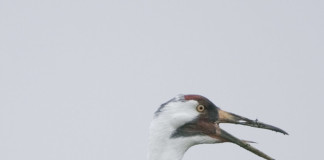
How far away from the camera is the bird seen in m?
12.8

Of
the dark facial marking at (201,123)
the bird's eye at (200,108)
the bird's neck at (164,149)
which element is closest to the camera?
the bird's neck at (164,149)

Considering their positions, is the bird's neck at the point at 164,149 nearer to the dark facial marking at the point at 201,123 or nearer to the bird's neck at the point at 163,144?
the bird's neck at the point at 163,144

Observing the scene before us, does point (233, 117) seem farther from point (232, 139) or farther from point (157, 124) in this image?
point (157, 124)

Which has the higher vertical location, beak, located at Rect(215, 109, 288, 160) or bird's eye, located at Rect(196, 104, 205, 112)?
bird's eye, located at Rect(196, 104, 205, 112)

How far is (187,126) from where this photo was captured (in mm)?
13250

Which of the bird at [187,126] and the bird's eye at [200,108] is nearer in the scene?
the bird at [187,126]

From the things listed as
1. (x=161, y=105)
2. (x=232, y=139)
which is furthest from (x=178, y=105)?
(x=232, y=139)

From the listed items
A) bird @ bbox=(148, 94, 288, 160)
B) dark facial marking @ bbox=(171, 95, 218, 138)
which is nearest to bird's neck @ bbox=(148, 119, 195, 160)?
bird @ bbox=(148, 94, 288, 160)

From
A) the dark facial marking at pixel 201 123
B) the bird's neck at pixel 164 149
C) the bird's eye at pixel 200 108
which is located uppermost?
the bird's eye at pixel 200 108

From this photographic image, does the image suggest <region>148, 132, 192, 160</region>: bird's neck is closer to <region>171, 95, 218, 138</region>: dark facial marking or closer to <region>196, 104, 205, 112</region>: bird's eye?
<region>171, 95, 218, 138</region>: dark facial marking

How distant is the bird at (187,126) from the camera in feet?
42.1

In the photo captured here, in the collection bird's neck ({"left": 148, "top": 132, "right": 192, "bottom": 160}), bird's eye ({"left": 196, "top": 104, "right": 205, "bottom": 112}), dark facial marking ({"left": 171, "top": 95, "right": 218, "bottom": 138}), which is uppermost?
bird's eye ({"left": 196, "top": 104, "right": 205, "bottom": 112})

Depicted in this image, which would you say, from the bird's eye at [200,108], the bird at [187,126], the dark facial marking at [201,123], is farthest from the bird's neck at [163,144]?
the bird's eye at [200,108]

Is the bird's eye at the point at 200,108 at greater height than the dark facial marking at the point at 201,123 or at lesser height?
greater
